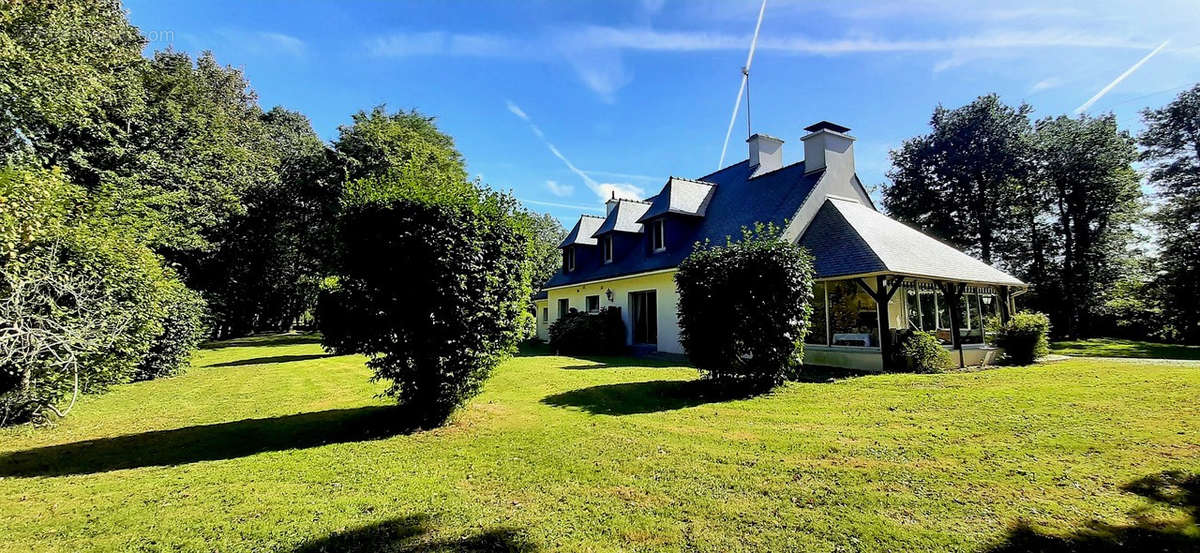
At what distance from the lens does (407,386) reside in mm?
6355

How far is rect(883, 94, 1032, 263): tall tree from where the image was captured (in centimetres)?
2711

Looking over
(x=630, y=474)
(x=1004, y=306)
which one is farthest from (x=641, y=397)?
(x=1004, y=306)

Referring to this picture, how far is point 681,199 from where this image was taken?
1745 centimetres

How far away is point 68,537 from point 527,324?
4.61 metres

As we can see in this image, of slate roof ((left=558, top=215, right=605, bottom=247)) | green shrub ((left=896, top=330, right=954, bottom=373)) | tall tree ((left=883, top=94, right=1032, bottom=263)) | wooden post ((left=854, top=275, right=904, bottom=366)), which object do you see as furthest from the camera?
tall tree ((left=883, top=94, right=1032, bottom=263))

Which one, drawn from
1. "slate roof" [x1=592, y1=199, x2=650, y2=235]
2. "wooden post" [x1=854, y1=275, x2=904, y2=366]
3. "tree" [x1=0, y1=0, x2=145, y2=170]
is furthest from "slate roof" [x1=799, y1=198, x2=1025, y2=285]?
"tree" [x1=0, y1=0, x2=145, y2=170]

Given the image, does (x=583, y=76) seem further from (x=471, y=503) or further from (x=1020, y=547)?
(x=1020, y=547)

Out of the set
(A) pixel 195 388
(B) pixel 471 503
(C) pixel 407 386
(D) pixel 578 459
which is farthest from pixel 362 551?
(A) pixel 195 388

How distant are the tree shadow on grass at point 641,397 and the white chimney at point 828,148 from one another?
390 inches

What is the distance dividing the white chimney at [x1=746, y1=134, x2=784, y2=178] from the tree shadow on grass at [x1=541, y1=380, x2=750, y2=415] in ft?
38.4

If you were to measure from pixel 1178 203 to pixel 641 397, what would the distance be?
32.7 metres

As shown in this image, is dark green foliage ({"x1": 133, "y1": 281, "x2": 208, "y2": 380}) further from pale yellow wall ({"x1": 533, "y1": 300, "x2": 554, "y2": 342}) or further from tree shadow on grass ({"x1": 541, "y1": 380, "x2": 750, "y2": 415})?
pale yellow wall ({"x1": 533, "y1": 300, "x2": 554, "y2": 342})

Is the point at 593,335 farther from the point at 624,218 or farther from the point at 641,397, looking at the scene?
the point at 641,397

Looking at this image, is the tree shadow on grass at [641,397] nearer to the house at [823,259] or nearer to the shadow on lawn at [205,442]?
the shadow on lawn at [205,442]
